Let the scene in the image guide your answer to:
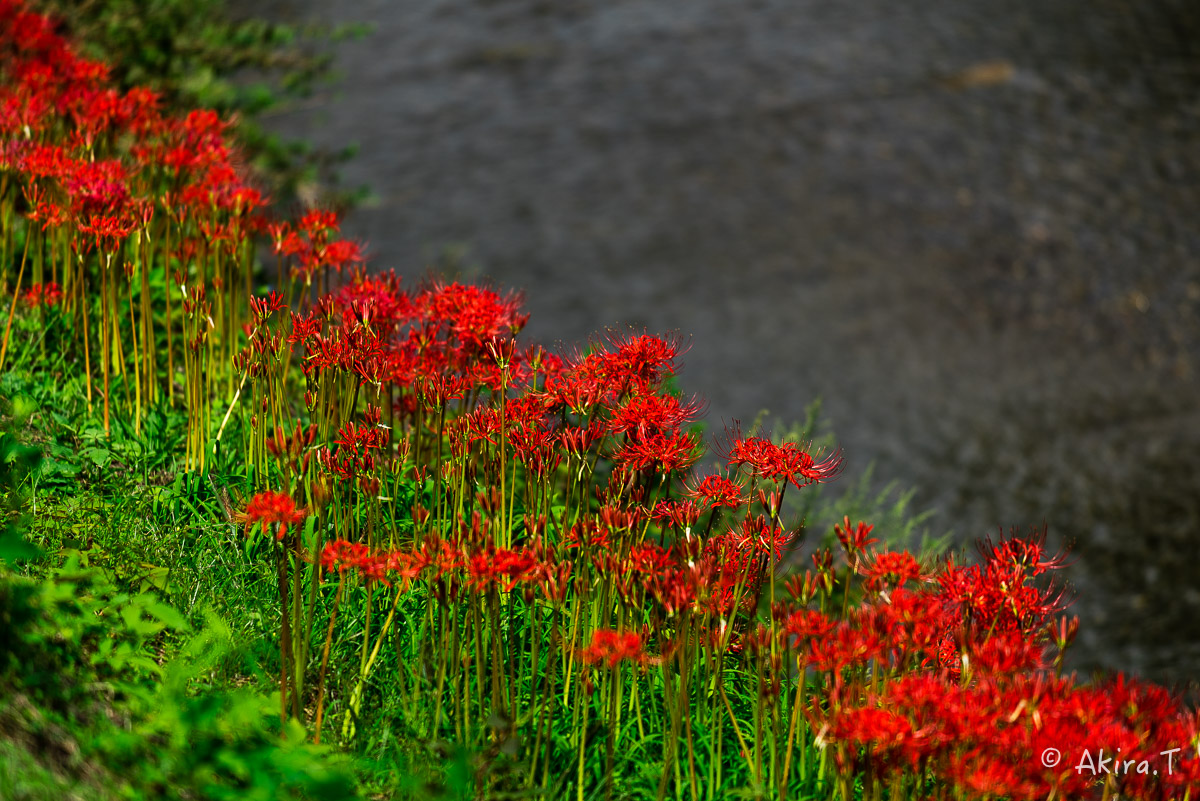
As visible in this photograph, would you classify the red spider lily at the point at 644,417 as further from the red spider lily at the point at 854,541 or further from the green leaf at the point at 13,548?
the green leaf at the point at 13,548

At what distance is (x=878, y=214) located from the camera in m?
10.2

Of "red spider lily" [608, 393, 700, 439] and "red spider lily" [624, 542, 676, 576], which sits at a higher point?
"red spider lily" [608, 393, 700, 439]

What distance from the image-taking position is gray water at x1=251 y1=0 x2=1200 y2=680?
24.4ft

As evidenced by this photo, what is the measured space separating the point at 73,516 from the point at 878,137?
31.2 ft

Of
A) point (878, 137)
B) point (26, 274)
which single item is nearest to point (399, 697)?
point (26, 274)

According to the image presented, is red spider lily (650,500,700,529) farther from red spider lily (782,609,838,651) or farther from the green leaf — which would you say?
the green leaf

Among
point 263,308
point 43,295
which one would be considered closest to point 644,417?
point 263,308

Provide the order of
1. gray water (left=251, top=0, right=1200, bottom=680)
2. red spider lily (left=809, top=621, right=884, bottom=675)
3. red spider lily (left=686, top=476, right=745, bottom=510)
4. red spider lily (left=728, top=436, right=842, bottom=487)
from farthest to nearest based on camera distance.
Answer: gray water (left=251, top=0, right=1200, bottom=680) → red spider lily (left=686, top=476, right=745, bottom=510) → red spider lily (left=728, top=436, right=842, bottom=487) → red spider lily (left=809, top=621, right=884, bottom=675)

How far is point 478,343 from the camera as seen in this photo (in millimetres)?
3320

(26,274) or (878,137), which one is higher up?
(26,274)

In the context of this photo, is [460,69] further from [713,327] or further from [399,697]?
[399,697]

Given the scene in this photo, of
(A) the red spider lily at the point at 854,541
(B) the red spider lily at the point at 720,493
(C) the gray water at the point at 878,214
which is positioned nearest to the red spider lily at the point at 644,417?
(B) the red spider lily at the point at 720,493

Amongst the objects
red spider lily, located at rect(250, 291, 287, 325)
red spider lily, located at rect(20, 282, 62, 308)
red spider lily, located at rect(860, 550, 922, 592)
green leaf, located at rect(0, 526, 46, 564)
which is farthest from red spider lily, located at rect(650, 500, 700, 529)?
red spider lily, located at rect(20, 282, 62, 308)

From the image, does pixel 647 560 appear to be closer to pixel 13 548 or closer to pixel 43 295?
pixel 13 548
